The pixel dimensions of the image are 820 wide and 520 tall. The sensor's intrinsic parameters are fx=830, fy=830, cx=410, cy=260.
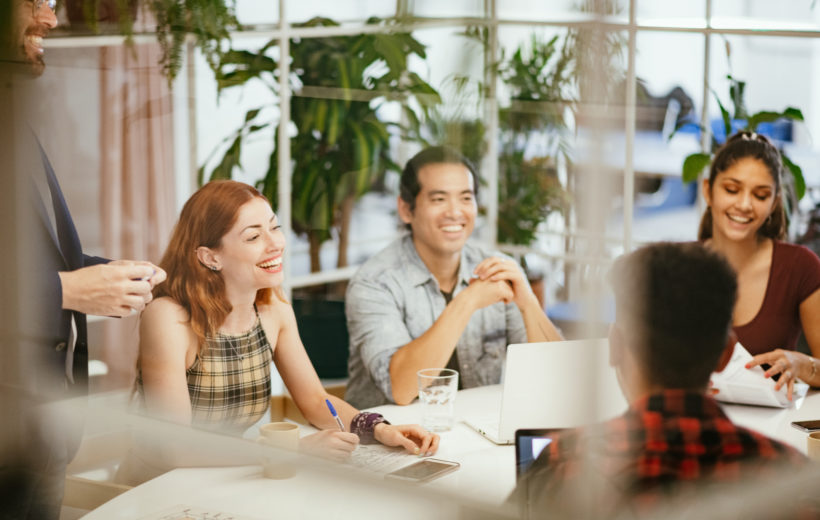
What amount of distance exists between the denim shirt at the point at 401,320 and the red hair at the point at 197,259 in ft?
1.73

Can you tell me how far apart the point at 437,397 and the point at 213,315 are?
55cm

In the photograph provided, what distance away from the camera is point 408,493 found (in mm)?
1043

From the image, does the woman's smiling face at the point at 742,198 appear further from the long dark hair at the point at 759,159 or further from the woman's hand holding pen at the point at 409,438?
the woman's hand holding pen at the point at 409,438

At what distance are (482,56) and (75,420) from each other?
1.24 meters

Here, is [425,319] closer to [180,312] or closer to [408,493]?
[180,312]

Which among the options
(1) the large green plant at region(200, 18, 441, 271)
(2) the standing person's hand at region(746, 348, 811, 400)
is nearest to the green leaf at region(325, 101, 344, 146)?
(1) the large green plant at region(200, 18, 441, 271)

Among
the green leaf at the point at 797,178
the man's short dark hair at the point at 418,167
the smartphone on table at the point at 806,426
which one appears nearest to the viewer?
the smartphone on table at the point at 806,426

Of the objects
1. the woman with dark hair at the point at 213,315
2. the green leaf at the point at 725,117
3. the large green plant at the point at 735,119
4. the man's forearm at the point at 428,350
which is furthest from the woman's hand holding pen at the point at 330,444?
the green leaf at the point at 725,117

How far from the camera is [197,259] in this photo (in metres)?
1.44

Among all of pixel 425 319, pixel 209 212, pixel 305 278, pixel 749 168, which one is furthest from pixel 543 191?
pixel 209 212

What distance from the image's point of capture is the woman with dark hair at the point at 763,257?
1.23m

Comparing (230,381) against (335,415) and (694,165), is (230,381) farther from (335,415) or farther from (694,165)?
(694,165)

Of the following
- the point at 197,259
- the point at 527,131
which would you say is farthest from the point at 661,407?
the point at 527,131

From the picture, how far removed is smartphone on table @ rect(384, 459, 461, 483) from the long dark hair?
2.20ft
